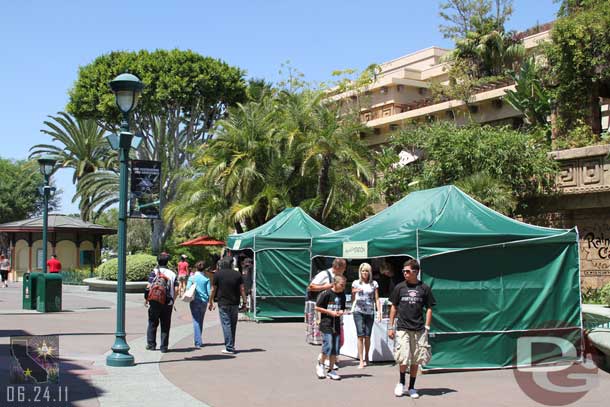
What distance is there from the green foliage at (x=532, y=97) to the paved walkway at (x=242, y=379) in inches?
667

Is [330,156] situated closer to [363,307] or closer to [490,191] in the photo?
[490,191]

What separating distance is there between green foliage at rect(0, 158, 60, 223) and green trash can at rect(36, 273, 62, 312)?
165 ft

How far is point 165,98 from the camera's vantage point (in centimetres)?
4244

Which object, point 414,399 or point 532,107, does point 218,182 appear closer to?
point 532,107

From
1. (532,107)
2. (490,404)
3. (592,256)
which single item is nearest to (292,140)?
(532,107)

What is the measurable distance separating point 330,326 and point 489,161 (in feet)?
44.0

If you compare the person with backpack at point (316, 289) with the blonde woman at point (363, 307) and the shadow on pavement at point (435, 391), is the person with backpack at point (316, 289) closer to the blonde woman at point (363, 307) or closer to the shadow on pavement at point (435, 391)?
the blonde woman at point (363, 307)

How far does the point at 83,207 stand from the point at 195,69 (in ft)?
39.8

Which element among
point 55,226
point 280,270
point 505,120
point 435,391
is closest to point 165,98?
point 55,226

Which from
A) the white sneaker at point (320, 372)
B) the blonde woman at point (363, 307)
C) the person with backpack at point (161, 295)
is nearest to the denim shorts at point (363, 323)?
the blonde woman at point (363, 307)

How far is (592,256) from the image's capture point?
20.7 metres

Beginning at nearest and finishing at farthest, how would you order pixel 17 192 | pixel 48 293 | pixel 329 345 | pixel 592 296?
pixel 329 345 < pixel 592 296 < pixel 48 293 < pixel 17 192

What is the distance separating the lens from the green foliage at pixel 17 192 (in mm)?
69375

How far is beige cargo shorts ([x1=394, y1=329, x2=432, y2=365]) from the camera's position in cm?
931
